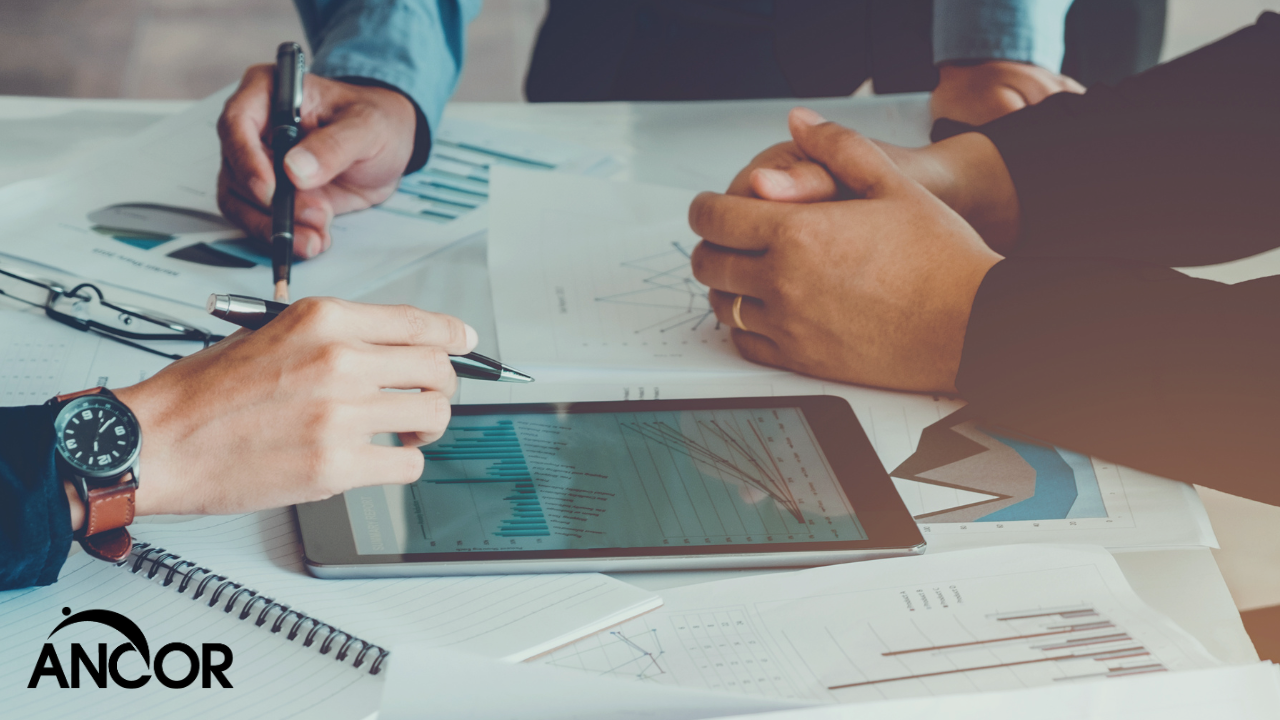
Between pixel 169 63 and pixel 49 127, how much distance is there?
6.14 feet

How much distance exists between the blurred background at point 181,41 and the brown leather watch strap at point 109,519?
7.24 ft

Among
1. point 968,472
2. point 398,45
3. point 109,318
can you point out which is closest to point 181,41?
point 398,45

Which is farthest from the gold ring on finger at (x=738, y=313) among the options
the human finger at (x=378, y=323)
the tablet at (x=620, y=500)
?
the human finger at (x=378, y=323)

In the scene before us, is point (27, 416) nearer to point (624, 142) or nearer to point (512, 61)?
point (624, 142)

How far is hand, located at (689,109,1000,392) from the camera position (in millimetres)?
680

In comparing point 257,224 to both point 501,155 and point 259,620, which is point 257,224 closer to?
point 501,155

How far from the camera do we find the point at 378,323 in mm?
521

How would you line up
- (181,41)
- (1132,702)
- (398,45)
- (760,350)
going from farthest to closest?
(181,41)
(398,45)
(760,350)
(1132,702)

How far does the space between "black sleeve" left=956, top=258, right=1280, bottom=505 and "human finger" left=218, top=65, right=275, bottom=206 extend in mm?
584

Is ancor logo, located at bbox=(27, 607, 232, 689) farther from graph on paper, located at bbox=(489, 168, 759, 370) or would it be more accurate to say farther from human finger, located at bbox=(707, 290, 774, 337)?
human finger, located at bbox=(707, 290, 774, 337)

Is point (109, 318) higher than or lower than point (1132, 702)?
higher

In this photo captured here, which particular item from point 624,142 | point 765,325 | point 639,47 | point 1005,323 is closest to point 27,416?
point 765,325

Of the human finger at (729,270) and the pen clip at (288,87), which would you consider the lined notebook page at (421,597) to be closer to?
the human finger at (729,270)

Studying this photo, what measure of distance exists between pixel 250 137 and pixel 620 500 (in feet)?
1.66
